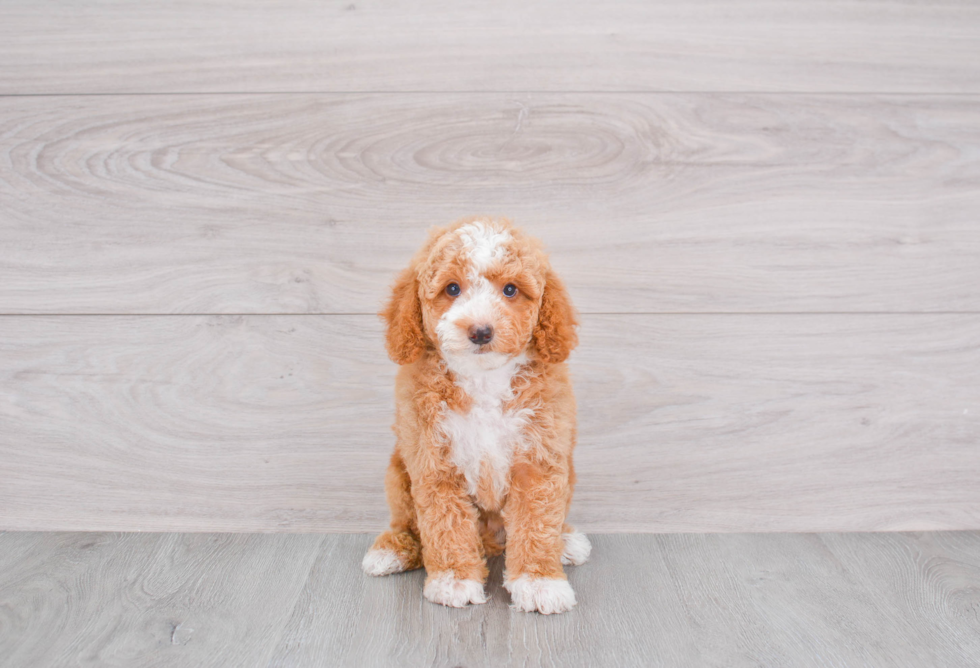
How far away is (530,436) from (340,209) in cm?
60

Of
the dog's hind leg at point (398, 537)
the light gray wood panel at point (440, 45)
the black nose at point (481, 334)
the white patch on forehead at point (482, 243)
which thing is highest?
the light gray wood panel at point (440, 45)

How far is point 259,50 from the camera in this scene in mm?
1398

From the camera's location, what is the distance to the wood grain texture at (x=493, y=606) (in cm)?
100

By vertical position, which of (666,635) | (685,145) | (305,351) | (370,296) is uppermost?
(685,145)

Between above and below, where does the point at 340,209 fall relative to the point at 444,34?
below

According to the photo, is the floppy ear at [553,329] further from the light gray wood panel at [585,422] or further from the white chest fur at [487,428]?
the light gray wood panel at [585,422]

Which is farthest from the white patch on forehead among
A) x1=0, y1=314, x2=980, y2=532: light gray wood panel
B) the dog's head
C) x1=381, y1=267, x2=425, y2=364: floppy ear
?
x1=0, y1=314, x2=980, y2=532: light gray wood panel

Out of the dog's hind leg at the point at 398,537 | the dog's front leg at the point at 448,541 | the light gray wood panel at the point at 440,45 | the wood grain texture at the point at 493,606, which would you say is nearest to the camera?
the wood grain texture at the point at 493,606

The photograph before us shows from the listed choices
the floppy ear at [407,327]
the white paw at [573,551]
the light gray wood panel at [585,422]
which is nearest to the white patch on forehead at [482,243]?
the floppy ear at [407,327]

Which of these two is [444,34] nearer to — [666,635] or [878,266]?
[878,266]

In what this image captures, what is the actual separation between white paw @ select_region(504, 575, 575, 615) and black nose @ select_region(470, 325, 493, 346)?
36 centimetres

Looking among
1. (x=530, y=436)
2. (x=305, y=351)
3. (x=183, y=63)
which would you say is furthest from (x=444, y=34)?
(x=530, y=436)

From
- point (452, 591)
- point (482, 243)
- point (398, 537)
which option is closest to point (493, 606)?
point (452, 591)

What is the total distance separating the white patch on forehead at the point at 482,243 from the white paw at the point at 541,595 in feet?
1.50
